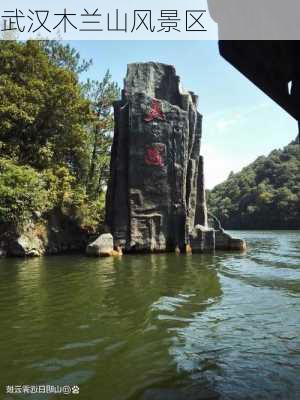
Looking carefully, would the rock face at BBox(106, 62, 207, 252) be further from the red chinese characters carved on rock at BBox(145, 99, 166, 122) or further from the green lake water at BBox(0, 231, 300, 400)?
the green lake water at BBox(0, 231, 300, 400)

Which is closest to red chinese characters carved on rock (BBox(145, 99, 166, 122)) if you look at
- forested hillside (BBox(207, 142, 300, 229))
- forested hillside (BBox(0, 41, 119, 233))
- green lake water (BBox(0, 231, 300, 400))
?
forested hillside (BBox(0, 41, 119, 233))

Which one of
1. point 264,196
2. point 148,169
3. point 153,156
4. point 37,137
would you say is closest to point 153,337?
point 148,169

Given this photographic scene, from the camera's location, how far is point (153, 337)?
19.9 feet

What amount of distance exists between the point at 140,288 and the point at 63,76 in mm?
16059

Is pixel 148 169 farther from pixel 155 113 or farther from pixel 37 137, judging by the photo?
pixel 37 137

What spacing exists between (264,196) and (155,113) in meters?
52.4

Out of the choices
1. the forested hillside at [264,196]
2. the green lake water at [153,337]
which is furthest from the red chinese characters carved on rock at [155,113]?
the forested hillside at [264,196]

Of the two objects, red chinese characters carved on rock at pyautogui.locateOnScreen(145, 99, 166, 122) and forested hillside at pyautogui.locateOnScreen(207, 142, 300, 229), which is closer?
red chinese characters carved on rock at pyautogui.locateOnScreen(145, 99, 166, 122)

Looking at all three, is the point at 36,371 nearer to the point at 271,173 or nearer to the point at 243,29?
the point at 243,29

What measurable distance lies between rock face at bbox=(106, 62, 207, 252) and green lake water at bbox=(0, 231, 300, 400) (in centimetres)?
958

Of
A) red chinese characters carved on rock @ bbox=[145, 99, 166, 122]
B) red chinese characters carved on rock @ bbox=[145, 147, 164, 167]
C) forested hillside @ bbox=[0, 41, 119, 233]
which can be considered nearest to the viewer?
forested hillside @ bbox=[0, 41, 119, 233]

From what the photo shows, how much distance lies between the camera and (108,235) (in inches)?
793

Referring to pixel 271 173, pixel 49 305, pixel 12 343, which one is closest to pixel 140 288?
pixel 49 305

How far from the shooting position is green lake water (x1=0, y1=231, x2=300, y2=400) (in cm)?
429
